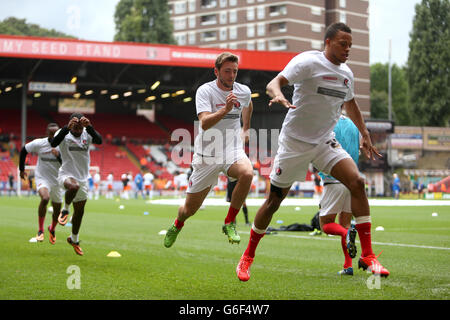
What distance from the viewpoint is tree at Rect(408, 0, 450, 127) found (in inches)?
1720

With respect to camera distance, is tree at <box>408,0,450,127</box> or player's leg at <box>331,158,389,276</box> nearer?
player's leg at <box>331,158,389,276</box>

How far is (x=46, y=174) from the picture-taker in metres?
12.8

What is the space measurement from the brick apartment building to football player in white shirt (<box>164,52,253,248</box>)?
2575 inches

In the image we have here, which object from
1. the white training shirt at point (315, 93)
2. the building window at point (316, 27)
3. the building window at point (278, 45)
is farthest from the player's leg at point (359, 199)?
the building window at point (278, 45)

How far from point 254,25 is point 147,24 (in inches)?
665

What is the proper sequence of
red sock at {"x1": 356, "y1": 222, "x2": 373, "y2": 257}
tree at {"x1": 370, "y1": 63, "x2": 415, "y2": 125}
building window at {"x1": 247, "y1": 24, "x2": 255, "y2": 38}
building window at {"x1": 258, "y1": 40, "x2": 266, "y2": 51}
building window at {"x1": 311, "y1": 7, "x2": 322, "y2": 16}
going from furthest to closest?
building window at {"x1": 247, "y1": 24, "x2": 255, "y2": 38} → building window at {"x1": 258, "y1": 40, "x2": 266, "y2": 51} → tree at {"x1": 370, "y1": 63, "x2": 415, "y2": 125} → building window at {"x1": 311, "y1": 7, "x2": 322, "y2": 16} → red sock at {"x1": 356, "y1": 222, "x2": 373, "y2": 257}

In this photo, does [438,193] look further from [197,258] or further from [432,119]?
[432,119]

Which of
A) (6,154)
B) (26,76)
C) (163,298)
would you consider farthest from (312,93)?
(6,154)

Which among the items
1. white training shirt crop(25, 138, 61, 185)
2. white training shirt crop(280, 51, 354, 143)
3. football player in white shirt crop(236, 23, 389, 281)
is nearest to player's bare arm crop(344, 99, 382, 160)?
football player in white shirt crop(236, 23, 389, 281)

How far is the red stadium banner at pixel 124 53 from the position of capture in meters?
39.0

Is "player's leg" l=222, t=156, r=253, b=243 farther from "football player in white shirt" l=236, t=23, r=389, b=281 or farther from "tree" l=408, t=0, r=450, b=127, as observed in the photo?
"tree" l=408, t=0, r=450, b=127

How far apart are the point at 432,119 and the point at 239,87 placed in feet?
141

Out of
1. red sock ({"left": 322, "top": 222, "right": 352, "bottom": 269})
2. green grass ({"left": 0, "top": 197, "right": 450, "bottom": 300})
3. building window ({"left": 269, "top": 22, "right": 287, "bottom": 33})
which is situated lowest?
green grass ({"left": 0, "top": 197, "right": 450, "bottom": 300})

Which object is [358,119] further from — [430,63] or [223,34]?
[223,34]
